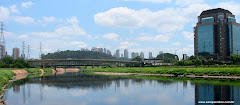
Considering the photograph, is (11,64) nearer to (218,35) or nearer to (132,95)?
(132,95)

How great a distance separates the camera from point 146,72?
93750 millimetres

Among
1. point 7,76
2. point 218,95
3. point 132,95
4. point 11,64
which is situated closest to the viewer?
point 218,95

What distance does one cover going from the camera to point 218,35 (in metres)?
142

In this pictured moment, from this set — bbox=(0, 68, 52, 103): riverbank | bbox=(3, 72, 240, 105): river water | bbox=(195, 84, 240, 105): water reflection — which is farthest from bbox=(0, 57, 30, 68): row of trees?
bbox=(195, 84, 240, 105): water reflection

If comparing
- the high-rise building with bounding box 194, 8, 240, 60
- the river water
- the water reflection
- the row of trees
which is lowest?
the river water

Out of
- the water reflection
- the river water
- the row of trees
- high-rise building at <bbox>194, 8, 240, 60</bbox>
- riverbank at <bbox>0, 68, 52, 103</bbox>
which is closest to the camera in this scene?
the water reflection

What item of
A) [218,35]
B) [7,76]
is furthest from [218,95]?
[218,35]

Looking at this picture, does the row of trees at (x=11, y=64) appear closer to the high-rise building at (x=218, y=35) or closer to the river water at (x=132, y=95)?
the river water at (x=132, y=95)

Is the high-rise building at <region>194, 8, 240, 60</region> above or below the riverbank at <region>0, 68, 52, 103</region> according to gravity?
above

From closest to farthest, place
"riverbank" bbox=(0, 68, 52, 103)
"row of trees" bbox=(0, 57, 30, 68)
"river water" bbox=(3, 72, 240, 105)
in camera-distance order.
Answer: "river water" bbox=(3, 72, 240, 105)
"riverbank" bbox=(0, 68, 52, 103)
"row of trees" bbox=(0, 57, 30, 68)

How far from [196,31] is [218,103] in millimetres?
137019

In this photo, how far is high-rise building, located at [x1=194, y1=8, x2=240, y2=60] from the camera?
139 metres

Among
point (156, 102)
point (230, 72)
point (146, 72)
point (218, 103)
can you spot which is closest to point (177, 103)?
point (156, 102)

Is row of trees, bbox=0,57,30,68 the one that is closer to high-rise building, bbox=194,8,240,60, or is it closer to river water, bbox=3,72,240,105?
river water, bbox=3,72,240,105
